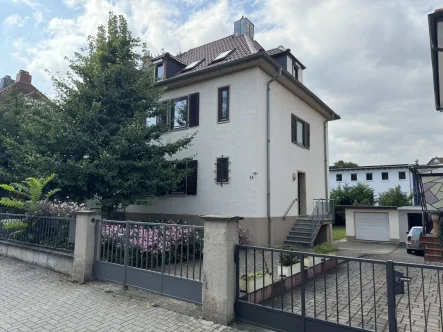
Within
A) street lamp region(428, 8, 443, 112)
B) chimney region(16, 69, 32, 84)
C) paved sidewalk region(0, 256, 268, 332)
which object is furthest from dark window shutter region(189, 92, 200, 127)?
chimney region(16, 69, 32, 84)

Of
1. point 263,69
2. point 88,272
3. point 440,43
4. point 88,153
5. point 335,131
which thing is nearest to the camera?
point 440,43

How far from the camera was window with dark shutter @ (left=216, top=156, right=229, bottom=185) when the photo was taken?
463 inches

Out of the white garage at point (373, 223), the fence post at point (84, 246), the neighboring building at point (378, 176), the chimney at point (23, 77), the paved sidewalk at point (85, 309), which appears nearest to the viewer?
the paved sidewalk at point (85, 309)

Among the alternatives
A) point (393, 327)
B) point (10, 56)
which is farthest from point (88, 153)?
point (393, 327)

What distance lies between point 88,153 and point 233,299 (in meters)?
7.94

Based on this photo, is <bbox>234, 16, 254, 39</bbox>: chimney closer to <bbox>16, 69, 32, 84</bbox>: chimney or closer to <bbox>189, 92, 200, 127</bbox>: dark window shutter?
<bbox>189, 92, 200, 127</bbox>: dark window shutter

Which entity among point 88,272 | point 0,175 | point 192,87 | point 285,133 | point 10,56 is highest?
point 192,87

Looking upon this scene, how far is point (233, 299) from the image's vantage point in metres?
4.50

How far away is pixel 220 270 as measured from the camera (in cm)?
447

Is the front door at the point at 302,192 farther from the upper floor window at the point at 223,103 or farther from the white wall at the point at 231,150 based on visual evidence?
Answer: the upper floor window at the point at 223,103

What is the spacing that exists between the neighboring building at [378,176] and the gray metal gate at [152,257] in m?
31.4

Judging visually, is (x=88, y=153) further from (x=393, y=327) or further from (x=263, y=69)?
(x=393, y=327)

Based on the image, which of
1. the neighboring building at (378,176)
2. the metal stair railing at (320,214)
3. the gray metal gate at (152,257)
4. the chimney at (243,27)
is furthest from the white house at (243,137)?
the neighboring building at (378,176)

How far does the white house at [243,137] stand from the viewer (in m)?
11.2
